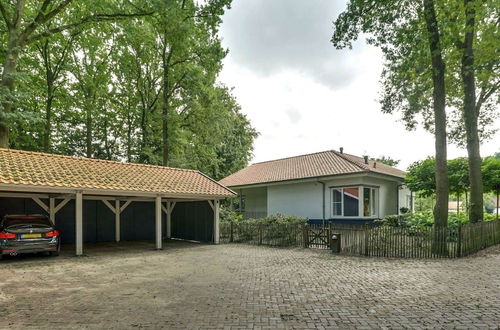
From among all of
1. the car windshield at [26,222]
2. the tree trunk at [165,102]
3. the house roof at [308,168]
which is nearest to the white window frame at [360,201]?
the house roof at [308,168]

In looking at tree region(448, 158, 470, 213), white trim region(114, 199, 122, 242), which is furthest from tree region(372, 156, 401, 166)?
white trim region(114, 199, 122, 242)

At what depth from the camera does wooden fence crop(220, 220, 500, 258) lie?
443 inches

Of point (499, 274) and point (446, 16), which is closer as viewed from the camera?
point (499, 274)

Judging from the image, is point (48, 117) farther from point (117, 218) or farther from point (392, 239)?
point (392, 239)

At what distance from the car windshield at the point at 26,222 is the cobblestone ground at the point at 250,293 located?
4.00 feet

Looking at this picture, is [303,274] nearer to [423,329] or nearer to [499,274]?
[423,329]

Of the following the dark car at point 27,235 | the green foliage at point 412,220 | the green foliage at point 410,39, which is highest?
the green foliage at point 410,39

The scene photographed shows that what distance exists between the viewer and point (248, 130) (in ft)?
142

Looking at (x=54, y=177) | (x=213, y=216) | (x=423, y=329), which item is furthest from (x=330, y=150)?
(x=423, y=329)

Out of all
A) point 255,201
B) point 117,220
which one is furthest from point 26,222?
point 255,201

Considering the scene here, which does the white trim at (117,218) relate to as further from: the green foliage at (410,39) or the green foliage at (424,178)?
the green foliage at (424,178)

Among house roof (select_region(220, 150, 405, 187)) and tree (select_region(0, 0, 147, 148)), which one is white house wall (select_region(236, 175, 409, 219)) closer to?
house roof (select_region(220, 150, 405, 187))

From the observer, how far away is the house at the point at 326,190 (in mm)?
20094

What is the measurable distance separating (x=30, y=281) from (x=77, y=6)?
1950 centimetres
